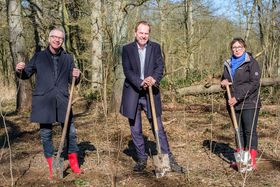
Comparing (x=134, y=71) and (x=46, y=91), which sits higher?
(x=134, y=71)

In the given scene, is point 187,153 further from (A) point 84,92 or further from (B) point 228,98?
(A) point 84,92

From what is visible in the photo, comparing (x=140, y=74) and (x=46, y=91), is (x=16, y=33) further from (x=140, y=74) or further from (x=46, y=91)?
(x=140, y=74)

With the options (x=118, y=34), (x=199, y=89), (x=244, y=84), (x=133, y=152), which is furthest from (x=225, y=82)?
(x=199, y=89)

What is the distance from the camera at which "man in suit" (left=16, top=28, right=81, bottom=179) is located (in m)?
4.86

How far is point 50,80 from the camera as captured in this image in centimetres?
490

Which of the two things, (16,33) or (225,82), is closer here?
(225,82)

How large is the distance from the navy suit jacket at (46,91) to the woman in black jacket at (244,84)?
2.08 meters

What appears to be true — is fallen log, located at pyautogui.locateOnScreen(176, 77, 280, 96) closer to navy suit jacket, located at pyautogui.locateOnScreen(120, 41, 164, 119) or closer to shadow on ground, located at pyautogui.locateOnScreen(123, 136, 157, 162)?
shadow on ground, located at pyautogui.locateOnScreen(123, 136, 157, 162)

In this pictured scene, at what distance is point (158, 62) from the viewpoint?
5.23 meters

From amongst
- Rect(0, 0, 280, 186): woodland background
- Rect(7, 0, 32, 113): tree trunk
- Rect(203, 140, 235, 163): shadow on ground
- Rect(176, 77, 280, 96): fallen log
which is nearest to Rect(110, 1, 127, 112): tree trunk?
Rect(0, 0, 280, 186): woodland background

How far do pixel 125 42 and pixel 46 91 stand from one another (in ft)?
15.7

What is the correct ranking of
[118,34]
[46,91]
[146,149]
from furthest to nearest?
[118,34]
[146,149]
[46,91]

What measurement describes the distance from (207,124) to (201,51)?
430 inches

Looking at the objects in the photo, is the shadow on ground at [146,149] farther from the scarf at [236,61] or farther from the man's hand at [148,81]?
the scarf at [236,61]
